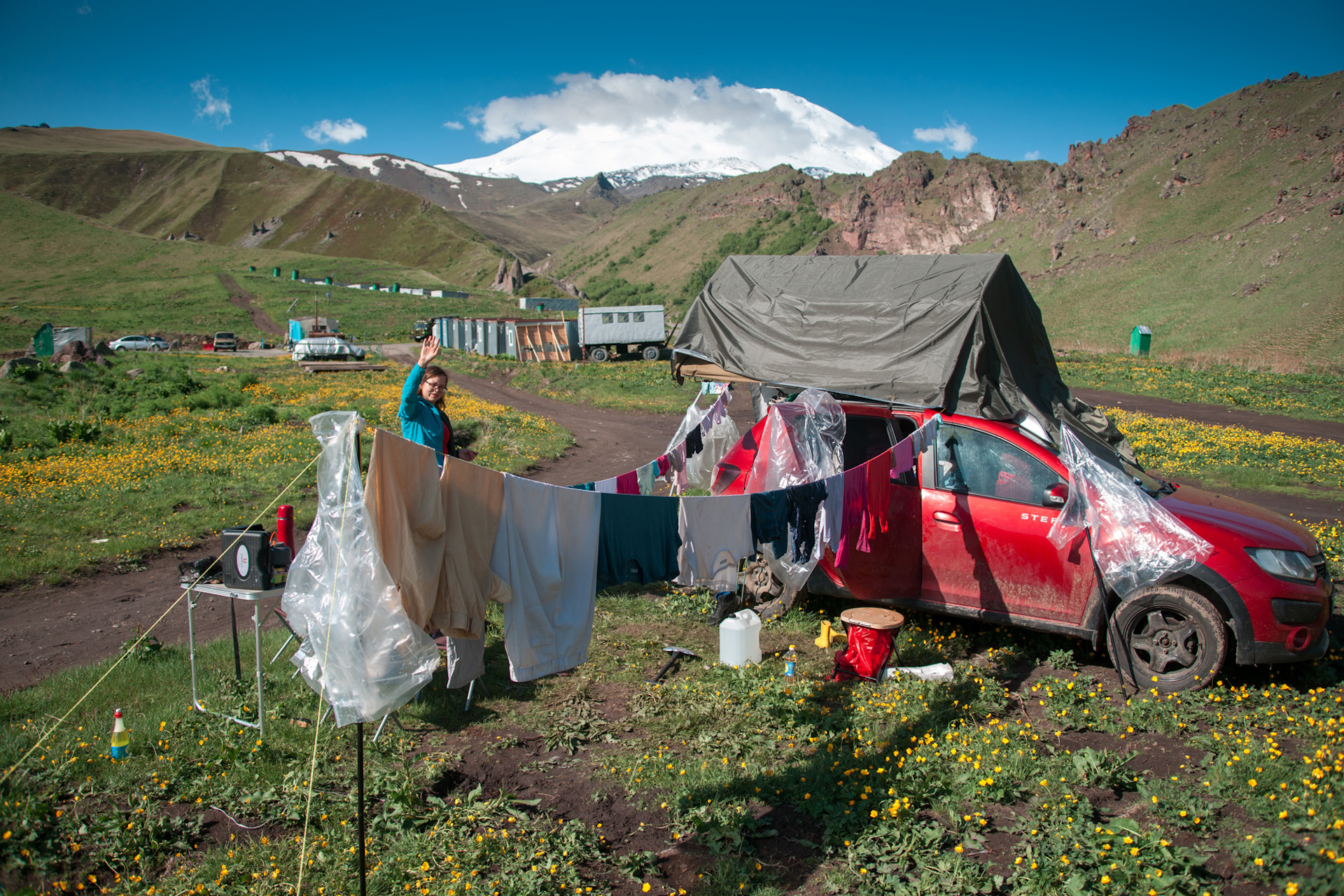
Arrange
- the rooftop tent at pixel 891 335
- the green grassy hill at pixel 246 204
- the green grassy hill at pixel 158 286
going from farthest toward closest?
the green grassy hill at pixel 246 204, the green grassy hill at pixel 158 286, the rooftop tent at pixel 891 335

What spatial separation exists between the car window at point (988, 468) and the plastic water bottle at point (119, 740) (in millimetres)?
5965

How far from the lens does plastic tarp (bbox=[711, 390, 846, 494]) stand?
677 cm

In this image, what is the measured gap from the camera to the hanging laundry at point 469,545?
415 centimetres

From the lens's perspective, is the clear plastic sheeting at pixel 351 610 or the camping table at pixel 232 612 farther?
the camping table at pixel 232 612

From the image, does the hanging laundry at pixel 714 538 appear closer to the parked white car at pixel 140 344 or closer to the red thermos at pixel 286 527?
the red thermos at pixel 286 527

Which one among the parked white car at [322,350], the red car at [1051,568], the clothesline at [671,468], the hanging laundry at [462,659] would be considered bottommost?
the hanging laundry at [462,659]

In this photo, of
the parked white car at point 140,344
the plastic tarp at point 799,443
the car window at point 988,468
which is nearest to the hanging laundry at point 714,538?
the plastic tarp at point 799,443

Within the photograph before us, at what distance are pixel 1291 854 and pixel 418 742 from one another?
4801mm

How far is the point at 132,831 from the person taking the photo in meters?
3.93

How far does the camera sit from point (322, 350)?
113 ft

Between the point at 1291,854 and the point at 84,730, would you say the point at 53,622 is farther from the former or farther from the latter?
the point at 1291,854

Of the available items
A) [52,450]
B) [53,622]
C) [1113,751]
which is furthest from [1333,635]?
[52,450]

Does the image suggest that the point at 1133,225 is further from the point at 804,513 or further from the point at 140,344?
the point at 140,344

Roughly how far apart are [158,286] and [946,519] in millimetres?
84830
